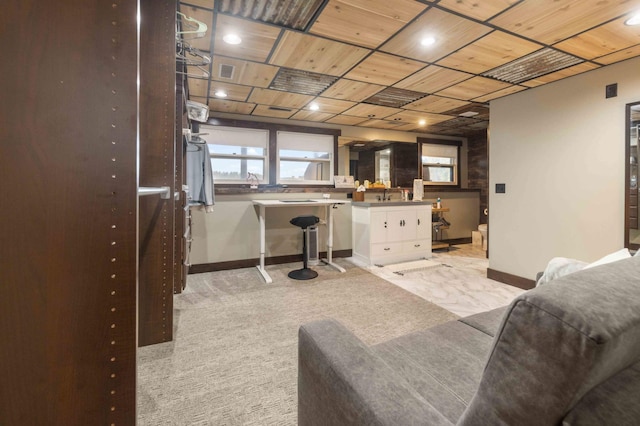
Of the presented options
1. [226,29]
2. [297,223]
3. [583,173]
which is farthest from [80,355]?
[583,173]

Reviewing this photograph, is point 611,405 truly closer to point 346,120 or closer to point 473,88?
point 473,88

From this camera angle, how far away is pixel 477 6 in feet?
6.14

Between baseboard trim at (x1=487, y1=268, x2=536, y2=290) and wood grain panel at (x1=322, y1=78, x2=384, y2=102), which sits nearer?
wood grain panel at (x1=322, y1=78, x2=384, y2=102)

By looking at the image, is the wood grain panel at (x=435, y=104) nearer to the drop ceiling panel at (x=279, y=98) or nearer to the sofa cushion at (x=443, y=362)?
the drop ceiling panel at (x=279, y=98)

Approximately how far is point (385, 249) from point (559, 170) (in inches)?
91.7

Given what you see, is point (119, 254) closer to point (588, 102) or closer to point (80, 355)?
point (80, 355)

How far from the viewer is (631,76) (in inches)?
101

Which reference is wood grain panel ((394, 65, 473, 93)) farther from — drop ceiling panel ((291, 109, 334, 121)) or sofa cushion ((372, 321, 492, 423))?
sofa cushion ((372, 321, 492, 423))

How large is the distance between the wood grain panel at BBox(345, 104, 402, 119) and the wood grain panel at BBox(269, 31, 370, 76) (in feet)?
3.97

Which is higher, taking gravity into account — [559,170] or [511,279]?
[559,170]

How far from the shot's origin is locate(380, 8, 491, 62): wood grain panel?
6.67ft

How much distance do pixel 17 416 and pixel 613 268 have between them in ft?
4.29

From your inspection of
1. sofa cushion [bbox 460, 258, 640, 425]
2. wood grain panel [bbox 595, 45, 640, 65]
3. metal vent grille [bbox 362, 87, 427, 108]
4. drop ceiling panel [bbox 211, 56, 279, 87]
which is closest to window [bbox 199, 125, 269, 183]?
drop ceiling panel [bbox 211, 56, 279, 87]

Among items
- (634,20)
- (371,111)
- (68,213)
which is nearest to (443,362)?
(68,213)
